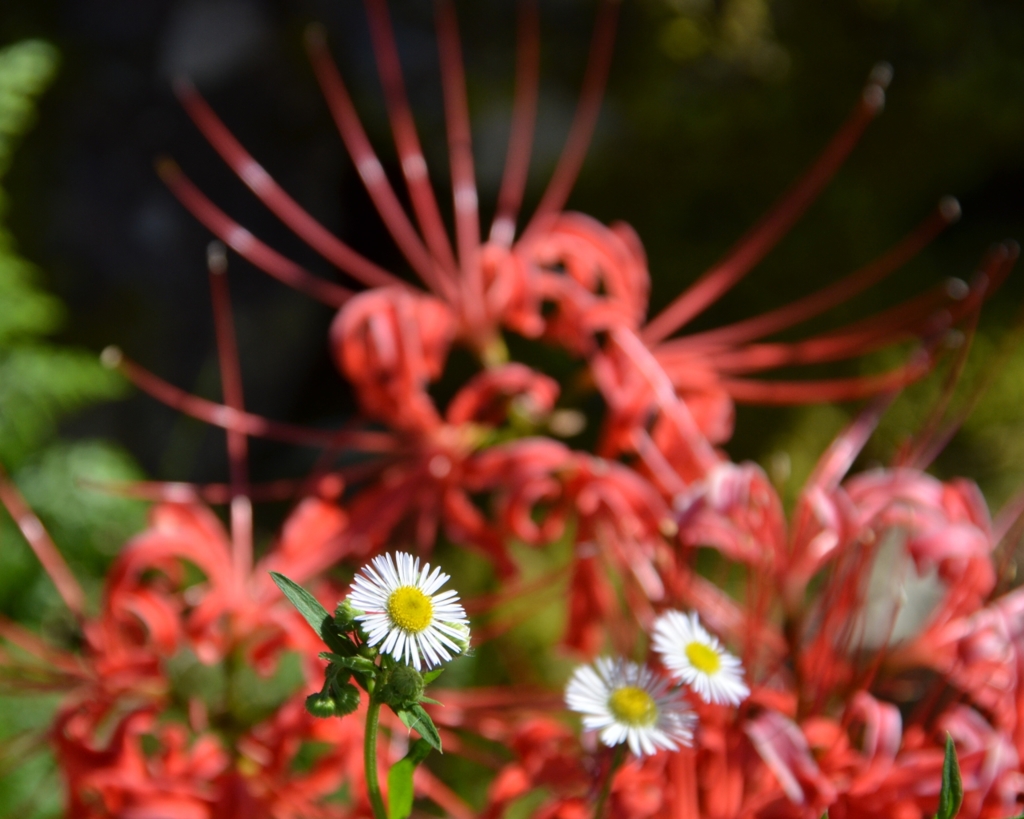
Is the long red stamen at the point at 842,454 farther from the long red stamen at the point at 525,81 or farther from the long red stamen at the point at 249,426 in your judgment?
the long red stamen at the point at 525,81

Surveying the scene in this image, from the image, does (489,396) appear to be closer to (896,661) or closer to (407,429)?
(407,429)

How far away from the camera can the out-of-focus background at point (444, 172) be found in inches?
40.8

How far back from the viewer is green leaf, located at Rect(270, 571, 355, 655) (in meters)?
0.28

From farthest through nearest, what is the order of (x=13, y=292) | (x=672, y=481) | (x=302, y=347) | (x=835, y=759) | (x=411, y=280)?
(x=411, y=280), (x=302, y=347), (x=13, y=292), (x=672, y=481), (x=835, y=759)

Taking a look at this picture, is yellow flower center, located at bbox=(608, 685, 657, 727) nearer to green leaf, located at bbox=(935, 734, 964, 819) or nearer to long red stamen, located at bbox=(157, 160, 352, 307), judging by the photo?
green leaf, located at bbox=(935, 734, 964, 819)

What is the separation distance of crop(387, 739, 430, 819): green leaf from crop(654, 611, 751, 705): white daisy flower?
98mm

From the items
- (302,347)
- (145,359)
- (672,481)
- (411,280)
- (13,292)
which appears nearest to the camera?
(672,481)

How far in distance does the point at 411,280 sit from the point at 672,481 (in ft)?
3.05

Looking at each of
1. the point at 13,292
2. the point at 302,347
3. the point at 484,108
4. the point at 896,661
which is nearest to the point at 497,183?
the point at 484,108

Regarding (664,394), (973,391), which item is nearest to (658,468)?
(664,394)

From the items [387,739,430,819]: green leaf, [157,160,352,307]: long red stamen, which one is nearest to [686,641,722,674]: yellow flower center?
[387,739,430,819]: green leaf

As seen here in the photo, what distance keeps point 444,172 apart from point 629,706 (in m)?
1.16

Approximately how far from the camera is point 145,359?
1.10 meters

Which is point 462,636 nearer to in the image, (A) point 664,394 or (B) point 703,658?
(B) point 703,658
